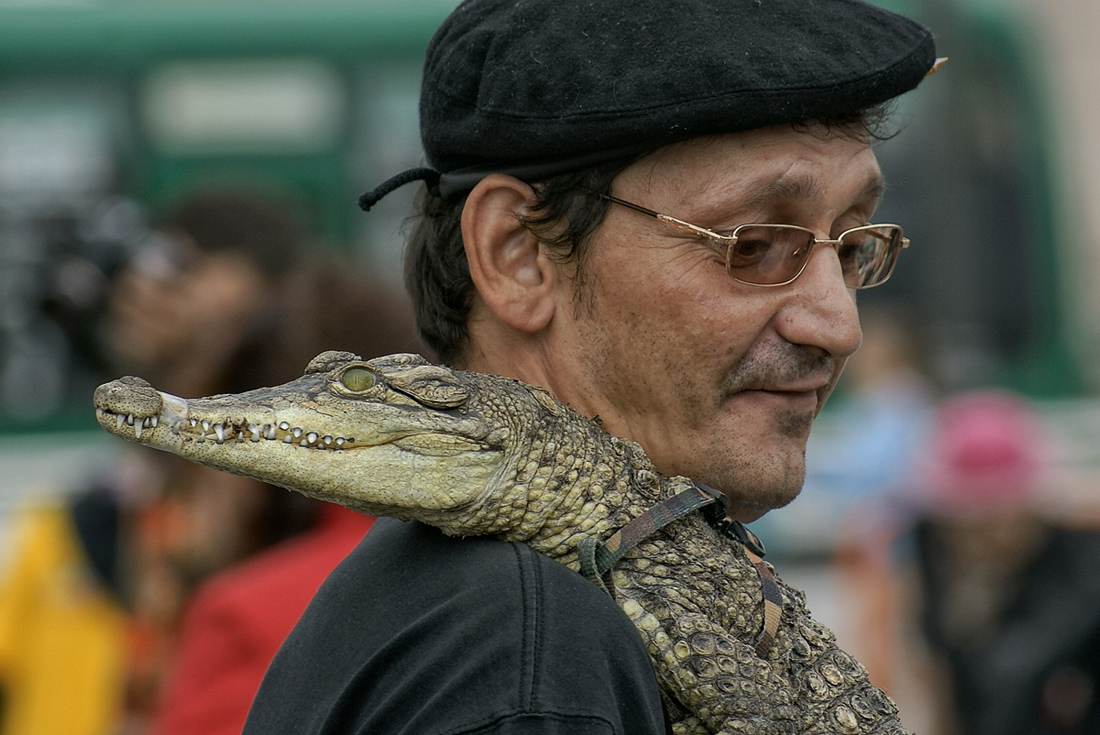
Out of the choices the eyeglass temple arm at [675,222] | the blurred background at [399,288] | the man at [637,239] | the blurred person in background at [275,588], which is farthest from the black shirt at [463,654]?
the blurred background at [399,288]

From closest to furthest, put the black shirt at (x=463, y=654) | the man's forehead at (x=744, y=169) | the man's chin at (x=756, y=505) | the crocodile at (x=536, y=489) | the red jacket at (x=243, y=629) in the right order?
the black shirt at (x=463, y=654), the crocodile at (x=536, y=489), the man's forehead at (x=744, y=169), the man's chin at (x=756, y=505), the red jacket at (x=243, y=629)

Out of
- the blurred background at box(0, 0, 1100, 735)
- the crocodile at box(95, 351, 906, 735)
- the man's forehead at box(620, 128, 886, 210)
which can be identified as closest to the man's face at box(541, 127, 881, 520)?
the man's forehead at box(620, 128, 886, 210)

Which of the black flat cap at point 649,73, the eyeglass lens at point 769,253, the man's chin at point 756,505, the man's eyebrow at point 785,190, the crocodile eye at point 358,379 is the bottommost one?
the man's chin at point 756,505

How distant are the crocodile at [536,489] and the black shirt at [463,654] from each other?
63mm

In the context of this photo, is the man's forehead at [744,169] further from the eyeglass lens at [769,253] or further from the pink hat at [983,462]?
the pink hat at [983,462]

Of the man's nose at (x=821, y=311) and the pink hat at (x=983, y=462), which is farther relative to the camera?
the pink hat at (x=983, y=462)

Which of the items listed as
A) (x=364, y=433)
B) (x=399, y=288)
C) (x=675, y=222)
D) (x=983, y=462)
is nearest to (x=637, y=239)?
(x=675, y=222)

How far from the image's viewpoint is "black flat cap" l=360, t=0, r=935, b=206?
1630 millimetres

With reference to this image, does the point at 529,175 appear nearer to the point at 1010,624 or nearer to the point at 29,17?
the point at 1010,624

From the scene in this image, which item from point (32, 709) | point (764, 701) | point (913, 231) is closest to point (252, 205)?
point (32, 709)

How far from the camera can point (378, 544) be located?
168 cm

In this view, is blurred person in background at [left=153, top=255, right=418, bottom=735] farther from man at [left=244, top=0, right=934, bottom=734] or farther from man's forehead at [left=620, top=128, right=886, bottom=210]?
man's forehead at [left=620, top=128, right=886, bottom=210]

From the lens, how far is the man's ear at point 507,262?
1.81 m

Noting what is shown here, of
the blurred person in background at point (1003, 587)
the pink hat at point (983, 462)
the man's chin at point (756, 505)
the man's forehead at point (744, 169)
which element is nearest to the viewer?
the man's forehead at point (744, 169)
